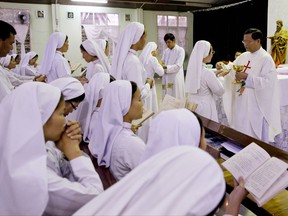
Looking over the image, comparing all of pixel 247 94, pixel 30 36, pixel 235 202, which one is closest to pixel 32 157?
pixel 235 202

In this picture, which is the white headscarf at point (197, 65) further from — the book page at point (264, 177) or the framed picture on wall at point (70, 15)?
the framed picture on wall at point (70, 15)

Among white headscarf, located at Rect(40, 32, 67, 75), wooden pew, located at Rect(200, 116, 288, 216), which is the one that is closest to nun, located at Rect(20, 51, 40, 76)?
white headscarf, located at Rect(40, 32, 67, 75)

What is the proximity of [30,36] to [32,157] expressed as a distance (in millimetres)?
10196

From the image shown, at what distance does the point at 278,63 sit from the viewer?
6.39 metres

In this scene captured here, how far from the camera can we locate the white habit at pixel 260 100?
395 centimetres

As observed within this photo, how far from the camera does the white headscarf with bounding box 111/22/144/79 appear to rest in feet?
12.4

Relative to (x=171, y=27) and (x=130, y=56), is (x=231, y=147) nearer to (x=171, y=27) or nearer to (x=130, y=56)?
(x=130, y=56)

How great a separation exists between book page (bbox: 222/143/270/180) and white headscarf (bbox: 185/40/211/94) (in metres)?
2.21

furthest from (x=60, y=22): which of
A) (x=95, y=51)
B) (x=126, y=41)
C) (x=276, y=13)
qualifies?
(x=126, y=41)

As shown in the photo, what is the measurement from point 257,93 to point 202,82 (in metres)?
0.75

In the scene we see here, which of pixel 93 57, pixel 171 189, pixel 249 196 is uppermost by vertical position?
pixel 93 57

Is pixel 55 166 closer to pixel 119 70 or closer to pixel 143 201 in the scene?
pixel 143 201

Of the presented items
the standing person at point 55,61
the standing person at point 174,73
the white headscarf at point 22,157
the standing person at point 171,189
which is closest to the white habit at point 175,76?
the standing person at point 174,73

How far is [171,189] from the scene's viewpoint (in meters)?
0.82
